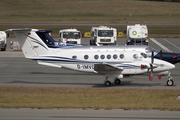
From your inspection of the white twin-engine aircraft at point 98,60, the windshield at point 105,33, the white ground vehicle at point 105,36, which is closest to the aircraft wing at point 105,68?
the white twin-engine aircraft at point 98,60

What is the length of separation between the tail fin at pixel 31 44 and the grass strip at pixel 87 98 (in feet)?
10.8

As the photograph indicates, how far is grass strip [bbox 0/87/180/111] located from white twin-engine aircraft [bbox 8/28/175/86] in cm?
181

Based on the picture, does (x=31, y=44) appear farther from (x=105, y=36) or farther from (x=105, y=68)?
(x=105, y=36)

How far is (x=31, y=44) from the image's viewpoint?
21.6 meters

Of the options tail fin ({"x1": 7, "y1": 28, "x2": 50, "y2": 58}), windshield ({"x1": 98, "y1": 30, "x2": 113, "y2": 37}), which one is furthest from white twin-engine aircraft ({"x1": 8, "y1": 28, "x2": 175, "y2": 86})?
windshield ({"x1": 98, "y1": 30, "x2": 113, "y2": 37})

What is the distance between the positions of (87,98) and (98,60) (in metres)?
4.90

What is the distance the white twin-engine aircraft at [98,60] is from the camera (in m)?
19.7

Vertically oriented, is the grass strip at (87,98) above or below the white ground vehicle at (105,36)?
below

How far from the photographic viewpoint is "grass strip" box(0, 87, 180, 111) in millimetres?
14436

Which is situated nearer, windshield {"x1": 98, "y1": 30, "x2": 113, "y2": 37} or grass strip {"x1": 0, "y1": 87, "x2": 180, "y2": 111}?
grass strip {"x1": 0, "y1": 87, "x2": 180, "y2": 111}

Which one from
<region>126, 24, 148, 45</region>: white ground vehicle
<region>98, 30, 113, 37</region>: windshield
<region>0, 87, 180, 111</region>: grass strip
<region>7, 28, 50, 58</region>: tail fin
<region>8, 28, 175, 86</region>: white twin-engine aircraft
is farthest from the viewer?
<region>126, 24, 148, 45</region>: white ground vehicle

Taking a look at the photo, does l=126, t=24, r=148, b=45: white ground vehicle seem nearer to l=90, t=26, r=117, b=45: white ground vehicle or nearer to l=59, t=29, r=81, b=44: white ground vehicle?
l=90, t=26, r=117, b=45: white ground vehicle

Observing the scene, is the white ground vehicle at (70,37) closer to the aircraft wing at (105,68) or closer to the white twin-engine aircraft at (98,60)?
the white twin-engine aircraft at (98,60)

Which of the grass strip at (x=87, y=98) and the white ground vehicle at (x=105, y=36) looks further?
the white ground vehicle at (x=105, y=36)
